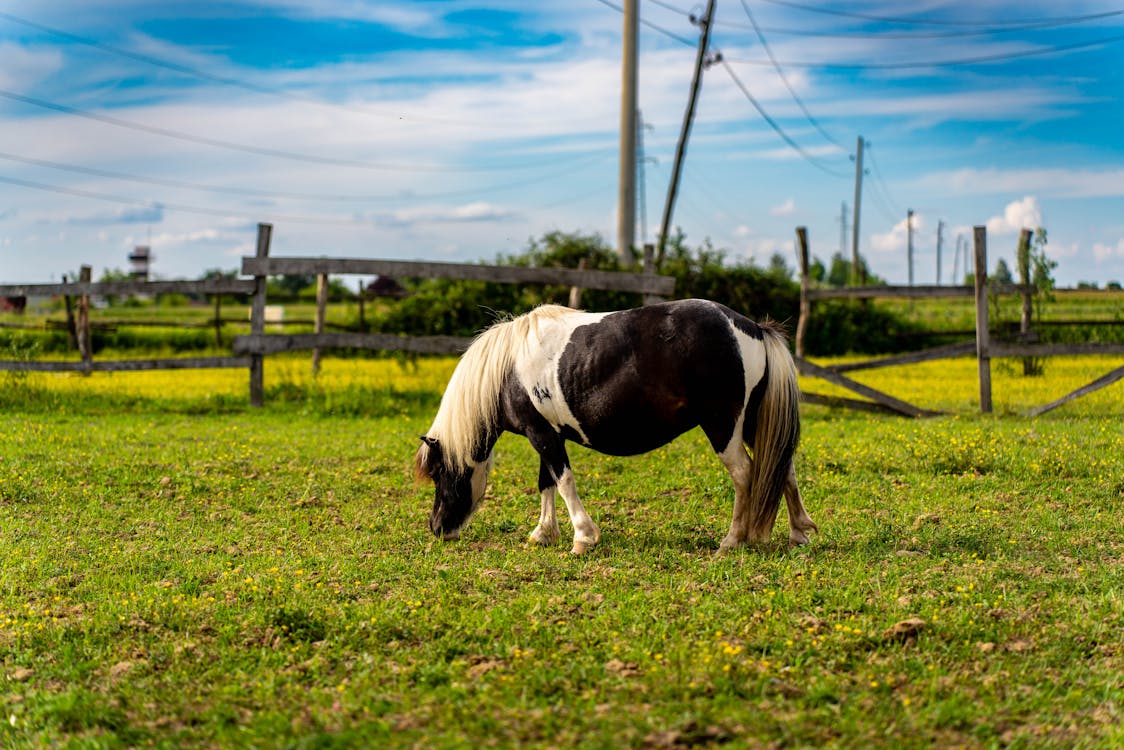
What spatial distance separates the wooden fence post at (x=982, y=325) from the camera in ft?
40.1

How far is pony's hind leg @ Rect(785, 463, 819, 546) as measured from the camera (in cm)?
610

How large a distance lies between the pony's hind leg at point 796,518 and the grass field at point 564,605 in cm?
16

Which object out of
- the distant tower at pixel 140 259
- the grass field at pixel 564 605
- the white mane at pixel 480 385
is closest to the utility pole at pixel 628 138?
the grass field at pixel 564 605

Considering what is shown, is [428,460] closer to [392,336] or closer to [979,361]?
[392,336]

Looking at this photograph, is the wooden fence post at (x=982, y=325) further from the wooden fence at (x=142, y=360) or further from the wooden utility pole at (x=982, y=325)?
the wooden fence at (x=142, y=360)

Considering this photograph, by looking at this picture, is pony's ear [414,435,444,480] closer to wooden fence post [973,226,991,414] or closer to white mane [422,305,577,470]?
white mane [422,305,577,470]

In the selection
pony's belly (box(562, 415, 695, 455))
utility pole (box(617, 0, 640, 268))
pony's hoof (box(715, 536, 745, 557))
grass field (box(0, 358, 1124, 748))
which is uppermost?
utility pole (box(617, 0, 640, 268))

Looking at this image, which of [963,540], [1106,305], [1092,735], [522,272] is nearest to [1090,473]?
[963,540]

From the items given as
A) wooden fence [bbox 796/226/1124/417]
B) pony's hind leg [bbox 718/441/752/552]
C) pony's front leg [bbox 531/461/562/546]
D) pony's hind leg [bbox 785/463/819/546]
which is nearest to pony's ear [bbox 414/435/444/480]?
pony's front leg [bbox 531/461/562/546]

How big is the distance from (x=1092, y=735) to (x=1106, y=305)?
1582 cm

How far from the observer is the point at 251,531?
6.84 metres

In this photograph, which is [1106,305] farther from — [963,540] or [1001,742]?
[1001,742]

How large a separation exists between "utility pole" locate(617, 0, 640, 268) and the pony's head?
15240 millimetres

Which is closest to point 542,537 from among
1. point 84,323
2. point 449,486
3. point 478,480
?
point 478,480
